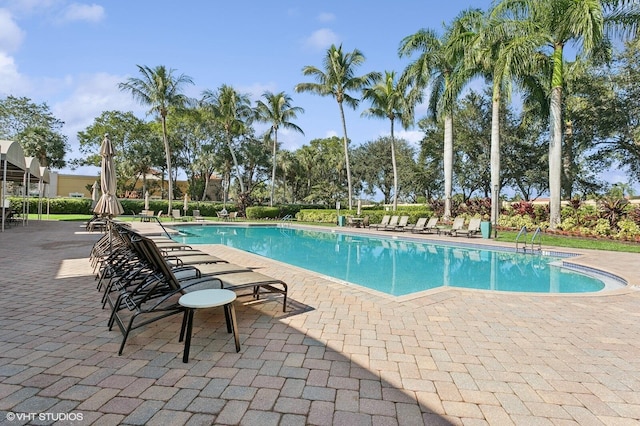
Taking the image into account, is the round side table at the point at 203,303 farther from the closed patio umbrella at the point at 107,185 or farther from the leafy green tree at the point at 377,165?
the leafy green tree at the point at 377,165

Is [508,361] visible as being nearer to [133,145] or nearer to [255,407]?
[255,407]

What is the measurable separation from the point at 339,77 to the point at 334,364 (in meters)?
21.6

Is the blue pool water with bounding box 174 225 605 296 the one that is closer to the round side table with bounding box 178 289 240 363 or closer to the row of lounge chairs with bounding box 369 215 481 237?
the row of lounge chairs with bounding box 369 215 481 237

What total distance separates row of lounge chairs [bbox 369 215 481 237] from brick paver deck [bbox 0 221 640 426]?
31.5ft

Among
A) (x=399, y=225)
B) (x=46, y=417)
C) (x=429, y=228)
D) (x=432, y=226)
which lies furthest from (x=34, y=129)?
(x=46, y=417)

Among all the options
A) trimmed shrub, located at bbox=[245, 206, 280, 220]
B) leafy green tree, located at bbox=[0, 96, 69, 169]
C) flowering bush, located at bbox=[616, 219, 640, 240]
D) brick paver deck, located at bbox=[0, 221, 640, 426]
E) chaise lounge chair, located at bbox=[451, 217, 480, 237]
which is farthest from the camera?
leafy green tree, located at bbox=[0, 96, 69, 169]

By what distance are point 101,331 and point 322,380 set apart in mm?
2272

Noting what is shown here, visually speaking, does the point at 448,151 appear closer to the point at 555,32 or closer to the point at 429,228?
the point at 429,228

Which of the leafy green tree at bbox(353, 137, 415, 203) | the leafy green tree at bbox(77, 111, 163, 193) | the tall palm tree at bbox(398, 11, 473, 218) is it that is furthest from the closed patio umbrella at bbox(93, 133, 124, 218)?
the leafy green tree at bbox(353, 137, 415, 203)

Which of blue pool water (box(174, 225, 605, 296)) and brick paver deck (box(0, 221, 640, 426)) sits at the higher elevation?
brick paver deck (box(0, 221, 640, 426))

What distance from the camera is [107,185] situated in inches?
308

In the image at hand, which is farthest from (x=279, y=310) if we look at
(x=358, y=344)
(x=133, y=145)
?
(x=133, y=145)

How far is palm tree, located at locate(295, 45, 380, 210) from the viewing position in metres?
21.2

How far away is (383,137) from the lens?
1398 inches
